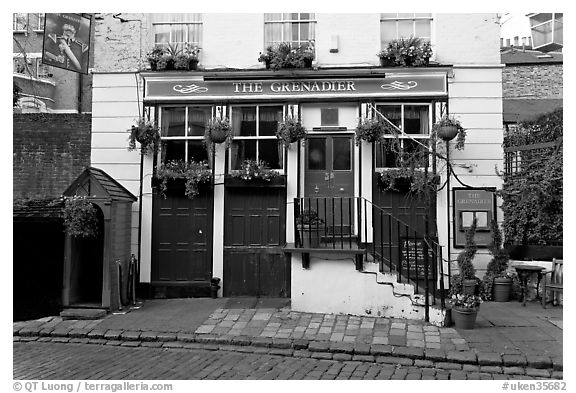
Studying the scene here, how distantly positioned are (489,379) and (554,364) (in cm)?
88

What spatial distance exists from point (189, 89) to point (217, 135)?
124 cm

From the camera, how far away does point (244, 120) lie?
938 cm

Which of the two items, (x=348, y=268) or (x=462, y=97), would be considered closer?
(x=348, y=268)

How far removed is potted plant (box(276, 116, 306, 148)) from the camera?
879cm

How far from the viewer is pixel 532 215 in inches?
358

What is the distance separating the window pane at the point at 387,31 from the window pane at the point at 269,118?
8.19ft

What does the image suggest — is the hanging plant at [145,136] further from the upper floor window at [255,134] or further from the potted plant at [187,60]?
the upper floor window at [255,134]

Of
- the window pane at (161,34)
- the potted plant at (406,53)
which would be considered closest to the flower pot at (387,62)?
the potted plant at (406,53)

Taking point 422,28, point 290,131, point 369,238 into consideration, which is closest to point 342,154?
point 290,131

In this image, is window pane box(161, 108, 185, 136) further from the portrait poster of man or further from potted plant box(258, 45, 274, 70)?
potted plant box(258, 45, 274, 70)

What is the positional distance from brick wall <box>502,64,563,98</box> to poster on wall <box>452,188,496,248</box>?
1038cm

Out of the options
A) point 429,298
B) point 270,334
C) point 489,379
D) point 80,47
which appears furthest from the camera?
point 80,47

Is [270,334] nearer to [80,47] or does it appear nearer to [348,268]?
[348,268]

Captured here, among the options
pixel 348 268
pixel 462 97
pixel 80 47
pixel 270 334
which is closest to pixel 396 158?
pixel 462 97
